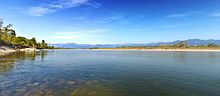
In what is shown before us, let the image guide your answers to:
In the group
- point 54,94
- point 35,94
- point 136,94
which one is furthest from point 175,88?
point 35,94

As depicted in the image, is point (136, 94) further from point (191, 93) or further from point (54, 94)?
point (54, 94)

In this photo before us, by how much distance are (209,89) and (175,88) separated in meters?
3.64

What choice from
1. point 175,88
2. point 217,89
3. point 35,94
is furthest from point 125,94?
point 217,89

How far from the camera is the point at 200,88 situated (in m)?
23.5

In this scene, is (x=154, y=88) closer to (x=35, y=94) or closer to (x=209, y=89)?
(x=209, y=89)

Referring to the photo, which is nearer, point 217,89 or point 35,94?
point 35,94

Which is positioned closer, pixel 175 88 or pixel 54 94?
pixel 54 94

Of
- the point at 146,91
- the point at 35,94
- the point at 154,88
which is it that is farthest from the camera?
the point at 154,88

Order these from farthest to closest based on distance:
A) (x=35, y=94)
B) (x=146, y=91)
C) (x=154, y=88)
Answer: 1. (x=154, y=88)
2. (x=146, y=91)
3. (x=35, y=94)

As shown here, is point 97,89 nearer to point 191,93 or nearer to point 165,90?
point 165,90

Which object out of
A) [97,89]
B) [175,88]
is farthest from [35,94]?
[175,88]

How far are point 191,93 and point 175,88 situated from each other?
2.59 metres

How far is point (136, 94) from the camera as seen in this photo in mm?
20547

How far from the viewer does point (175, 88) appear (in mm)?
23594
